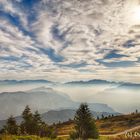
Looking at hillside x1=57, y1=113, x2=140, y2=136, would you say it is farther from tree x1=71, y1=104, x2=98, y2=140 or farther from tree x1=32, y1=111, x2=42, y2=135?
tree x1=71, y1=104, x2=98, y2=140

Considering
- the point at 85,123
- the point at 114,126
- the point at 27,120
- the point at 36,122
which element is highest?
the point at 27,120

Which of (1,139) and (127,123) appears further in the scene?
(127,123)

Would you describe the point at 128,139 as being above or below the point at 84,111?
below

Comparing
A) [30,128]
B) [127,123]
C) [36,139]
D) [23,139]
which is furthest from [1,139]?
[127,123]

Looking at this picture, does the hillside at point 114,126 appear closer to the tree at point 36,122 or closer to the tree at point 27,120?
the tree at point 36,122

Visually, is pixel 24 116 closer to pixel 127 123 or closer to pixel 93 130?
pixel 93 130

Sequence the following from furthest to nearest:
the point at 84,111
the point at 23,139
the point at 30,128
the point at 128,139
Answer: the point at 30,128
the point at 84,111
the point at 23,139
the point at 128,139

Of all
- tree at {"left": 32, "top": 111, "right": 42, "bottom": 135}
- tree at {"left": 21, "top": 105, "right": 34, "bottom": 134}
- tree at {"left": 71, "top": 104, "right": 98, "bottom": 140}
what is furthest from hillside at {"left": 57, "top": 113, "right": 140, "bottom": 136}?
tree at {"left": 71, "top": 104, "right": 98, "bottom": 140}

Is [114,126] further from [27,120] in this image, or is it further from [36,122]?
[27,120]

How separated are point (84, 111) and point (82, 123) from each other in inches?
141

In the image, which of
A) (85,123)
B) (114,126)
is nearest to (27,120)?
(85,123)

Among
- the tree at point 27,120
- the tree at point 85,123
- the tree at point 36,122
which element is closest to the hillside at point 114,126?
the tree at point 36,122

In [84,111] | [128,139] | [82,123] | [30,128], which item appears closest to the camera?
[128,139]

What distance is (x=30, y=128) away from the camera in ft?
196
